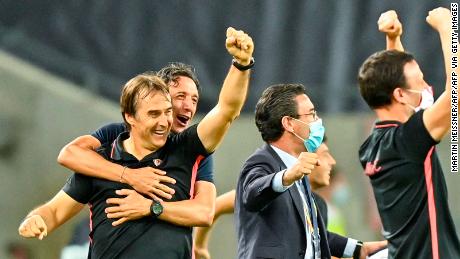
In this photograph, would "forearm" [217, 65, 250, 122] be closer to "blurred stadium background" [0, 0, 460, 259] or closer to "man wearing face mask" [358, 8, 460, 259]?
"man wearing face mask" [358, 8, 460, 259]

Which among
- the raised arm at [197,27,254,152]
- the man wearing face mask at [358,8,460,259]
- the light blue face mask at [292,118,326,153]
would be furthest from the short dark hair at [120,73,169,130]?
the man wearing face mask at [358,8,460,259]

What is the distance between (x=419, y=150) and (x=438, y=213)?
0.20m

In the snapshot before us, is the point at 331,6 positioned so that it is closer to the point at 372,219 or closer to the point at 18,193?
the point at 372,219

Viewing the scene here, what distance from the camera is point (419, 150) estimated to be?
3.22 metres

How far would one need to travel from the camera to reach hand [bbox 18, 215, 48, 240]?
3.63 meters

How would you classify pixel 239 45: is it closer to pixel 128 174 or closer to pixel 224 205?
pixel 128 174

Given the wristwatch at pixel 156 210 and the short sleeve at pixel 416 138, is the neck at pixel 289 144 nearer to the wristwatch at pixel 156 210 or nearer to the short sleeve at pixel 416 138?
the wristwatch at pixel 156 210

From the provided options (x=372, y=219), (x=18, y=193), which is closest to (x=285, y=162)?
(x=372, y=219)

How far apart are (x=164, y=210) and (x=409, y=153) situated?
878mm

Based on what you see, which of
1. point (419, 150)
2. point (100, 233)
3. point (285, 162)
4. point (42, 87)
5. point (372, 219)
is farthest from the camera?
point (42, 87)

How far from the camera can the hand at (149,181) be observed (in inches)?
143

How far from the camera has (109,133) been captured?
404 cm

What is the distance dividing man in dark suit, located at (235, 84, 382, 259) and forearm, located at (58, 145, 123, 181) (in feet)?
1.54

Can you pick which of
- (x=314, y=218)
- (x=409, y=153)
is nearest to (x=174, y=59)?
(x=314, y=218)
